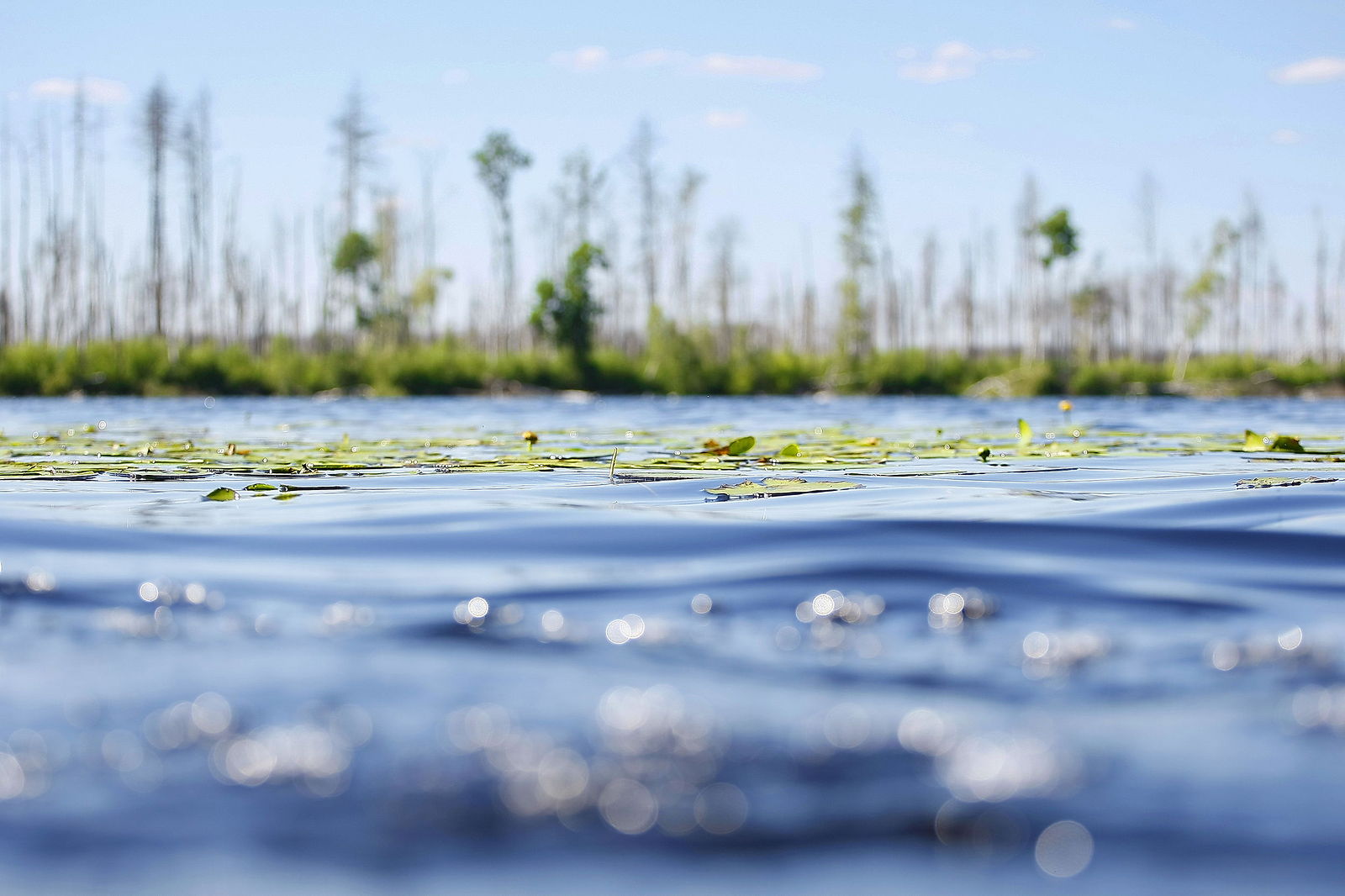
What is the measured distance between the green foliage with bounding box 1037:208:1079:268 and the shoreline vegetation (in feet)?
13.2

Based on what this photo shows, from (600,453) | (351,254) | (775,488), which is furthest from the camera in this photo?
(351,254)

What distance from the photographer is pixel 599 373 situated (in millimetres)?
33594

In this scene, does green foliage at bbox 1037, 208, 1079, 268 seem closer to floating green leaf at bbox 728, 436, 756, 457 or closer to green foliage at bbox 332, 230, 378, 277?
green foliage at bbox 332, 230, 378, 277

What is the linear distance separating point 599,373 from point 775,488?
2974 cm

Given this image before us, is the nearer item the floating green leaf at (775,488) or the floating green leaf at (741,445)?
the floating green leaf at (775,488)

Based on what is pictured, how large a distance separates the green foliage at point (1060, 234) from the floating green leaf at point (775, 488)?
3639cm

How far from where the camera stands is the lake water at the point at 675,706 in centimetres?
102

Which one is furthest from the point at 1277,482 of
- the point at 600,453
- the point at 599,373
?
the point at 599,373

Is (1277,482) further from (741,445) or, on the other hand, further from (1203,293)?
(1203,293)

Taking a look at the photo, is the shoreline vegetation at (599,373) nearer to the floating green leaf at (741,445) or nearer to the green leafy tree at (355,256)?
the green leafy tree at (355,256)

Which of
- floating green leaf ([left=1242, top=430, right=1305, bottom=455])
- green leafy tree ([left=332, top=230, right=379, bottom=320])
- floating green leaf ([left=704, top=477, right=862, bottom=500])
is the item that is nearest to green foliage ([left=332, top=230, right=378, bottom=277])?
green leafy tree ([left=332, top=230, right=379, bottom=320])

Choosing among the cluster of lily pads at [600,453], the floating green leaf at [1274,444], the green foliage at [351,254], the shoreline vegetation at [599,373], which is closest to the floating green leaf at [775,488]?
the cluster of lily pads at [600,453]

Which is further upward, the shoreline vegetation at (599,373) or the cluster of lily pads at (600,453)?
the shoreline vegetation at (599,373)

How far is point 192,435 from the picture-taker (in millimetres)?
8531
